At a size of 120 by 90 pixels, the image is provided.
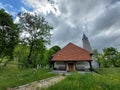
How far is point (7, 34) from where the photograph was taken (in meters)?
24.6

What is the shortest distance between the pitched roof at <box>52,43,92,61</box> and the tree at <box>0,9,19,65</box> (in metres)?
8.75

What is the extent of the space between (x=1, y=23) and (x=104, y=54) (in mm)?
33237

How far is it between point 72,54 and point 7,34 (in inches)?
483

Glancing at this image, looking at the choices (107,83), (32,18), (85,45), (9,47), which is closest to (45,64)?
A: (85,45)

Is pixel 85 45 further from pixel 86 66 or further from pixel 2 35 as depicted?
pixel 2 35

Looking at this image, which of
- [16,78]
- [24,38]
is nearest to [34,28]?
[24,38]

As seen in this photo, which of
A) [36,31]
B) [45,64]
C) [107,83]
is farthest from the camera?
[45,64]

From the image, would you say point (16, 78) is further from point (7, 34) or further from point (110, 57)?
point (110, 57)

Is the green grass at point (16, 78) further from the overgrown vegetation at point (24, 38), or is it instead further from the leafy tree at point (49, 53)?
the leafy tree at point (49, 53)

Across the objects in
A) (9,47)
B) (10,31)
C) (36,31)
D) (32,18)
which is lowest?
(9,47)

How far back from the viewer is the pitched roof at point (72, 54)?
29.5 metres

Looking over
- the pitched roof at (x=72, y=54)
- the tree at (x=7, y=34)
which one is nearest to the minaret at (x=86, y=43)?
the pitched roof at (x=72, y=54)

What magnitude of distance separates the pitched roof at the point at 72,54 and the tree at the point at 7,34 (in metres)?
8.75

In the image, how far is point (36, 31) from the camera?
32.0m
